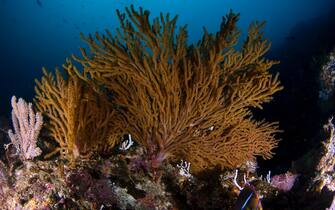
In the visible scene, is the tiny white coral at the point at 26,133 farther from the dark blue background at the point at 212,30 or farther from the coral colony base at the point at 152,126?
the dark blue background at the point at 212,30

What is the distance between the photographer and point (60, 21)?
237 feet

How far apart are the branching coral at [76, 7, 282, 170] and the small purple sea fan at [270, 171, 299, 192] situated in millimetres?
742

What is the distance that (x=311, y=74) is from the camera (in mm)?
9695

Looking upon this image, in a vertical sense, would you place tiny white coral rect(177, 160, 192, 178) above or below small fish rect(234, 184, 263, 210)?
above

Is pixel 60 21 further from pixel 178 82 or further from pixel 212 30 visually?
pixel 178 82

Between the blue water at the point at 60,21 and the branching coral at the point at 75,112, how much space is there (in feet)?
85.6

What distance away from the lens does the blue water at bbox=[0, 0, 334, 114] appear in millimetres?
34312

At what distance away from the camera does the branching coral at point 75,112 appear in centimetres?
352

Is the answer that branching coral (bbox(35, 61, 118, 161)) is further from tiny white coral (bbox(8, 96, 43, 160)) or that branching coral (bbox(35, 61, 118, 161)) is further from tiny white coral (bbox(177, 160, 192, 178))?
tiny white coral (bbox(177, 160, 192, 178))

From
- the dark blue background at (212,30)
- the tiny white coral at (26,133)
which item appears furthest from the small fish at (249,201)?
the dark blue background at (212,30)

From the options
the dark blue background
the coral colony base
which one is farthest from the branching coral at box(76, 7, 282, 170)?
the dark blue background

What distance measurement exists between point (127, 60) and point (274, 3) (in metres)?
38.1

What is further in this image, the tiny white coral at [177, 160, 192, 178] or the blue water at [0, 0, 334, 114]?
the blue water at [0, 0, 334, 114]

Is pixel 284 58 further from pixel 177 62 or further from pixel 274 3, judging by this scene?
pixel 274 3
